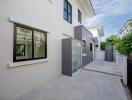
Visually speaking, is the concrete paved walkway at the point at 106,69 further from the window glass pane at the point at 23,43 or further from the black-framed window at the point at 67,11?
the window glass pane at the point at 23,43

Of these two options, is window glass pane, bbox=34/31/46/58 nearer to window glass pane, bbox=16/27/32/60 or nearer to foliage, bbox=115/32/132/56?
window glass pane, bbox=16/27/32/60

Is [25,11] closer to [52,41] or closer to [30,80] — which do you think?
[52,41]

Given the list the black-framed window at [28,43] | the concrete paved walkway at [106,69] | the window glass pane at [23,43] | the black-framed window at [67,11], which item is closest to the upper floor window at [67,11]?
the black-framed window at [67,11]

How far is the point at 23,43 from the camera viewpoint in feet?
12.8

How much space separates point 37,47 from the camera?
4680 millimetres

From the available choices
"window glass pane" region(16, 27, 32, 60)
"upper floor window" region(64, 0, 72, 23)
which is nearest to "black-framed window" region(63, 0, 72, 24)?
"upper floor window" region(64, 0, 72, 23)

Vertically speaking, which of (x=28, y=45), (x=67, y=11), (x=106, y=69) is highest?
(x=67, y=11)

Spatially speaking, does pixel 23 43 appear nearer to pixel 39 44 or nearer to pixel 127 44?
pixel 39 44

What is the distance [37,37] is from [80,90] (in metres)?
3.14

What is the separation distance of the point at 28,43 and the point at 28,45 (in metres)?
0.09

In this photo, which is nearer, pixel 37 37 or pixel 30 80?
pixel 30 80

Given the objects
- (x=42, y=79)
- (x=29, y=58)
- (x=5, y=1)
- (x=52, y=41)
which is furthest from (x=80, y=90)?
(x=5, y=1)

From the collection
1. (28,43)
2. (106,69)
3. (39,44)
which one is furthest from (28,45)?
(106,69)

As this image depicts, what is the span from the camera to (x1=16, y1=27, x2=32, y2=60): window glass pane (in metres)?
3.65
